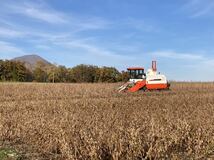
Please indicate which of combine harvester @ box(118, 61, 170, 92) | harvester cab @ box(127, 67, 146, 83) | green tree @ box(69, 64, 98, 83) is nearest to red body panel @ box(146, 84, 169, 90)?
combine harvester @ box(118, 61, 170, 92)

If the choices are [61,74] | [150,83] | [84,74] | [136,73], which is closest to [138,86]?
[150,83]

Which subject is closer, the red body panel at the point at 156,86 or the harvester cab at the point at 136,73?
the red body panel at the point at 156,86

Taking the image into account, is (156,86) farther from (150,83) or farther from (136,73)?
(136,73)

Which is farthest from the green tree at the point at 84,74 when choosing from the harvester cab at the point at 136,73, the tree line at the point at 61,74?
the harvester cab at the point at 136,73

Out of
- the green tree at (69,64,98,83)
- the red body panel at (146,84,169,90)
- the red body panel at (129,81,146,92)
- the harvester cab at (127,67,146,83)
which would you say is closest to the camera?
the red body panel at (129,81,146,92)

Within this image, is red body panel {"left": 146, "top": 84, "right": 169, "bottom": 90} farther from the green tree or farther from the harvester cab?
the green tree

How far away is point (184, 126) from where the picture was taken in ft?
22.4

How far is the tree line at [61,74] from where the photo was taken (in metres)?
66.3

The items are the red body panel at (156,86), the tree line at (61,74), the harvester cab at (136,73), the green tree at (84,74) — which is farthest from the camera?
the green tree at (84,74)

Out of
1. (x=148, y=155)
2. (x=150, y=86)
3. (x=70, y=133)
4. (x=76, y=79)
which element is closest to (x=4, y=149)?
(x=70, y=133)

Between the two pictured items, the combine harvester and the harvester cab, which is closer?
the combine harvester

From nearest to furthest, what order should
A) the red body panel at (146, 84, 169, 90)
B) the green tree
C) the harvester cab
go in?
the red body panel at (146, 84, 169, 90) → the harvester cab → the green tree

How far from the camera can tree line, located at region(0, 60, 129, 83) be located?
6629 centimetres

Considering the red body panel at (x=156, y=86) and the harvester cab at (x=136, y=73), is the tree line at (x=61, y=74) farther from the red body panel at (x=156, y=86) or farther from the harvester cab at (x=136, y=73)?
the red body panel at (x=156, y=86)
